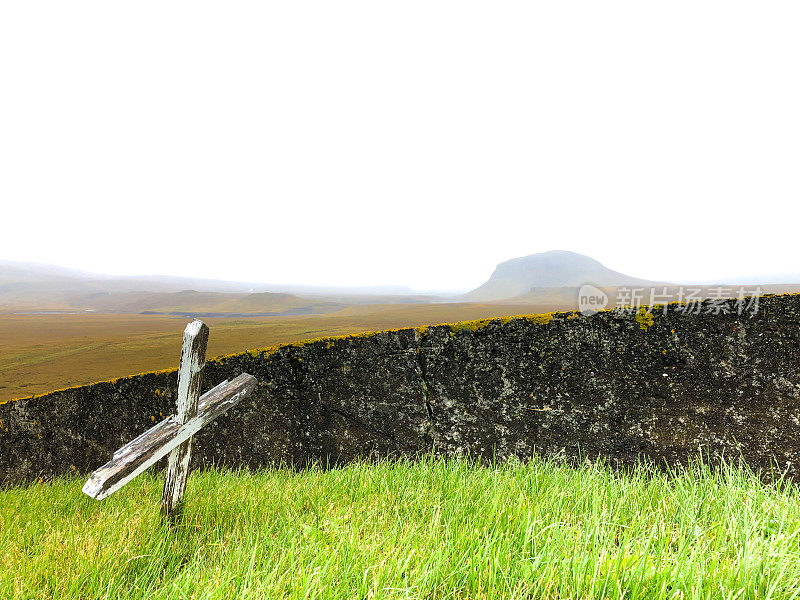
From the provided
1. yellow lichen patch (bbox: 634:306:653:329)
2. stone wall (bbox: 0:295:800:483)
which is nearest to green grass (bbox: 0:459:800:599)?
stone wall (bbox: 0:295:800:483)

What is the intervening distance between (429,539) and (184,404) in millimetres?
1822

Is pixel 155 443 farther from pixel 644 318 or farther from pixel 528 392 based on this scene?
pixel 644 318

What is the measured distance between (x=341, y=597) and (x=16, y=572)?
1.85m

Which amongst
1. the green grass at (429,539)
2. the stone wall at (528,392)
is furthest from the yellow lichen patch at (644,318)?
the green grass at (429,539)

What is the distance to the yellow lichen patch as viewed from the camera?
128 inches

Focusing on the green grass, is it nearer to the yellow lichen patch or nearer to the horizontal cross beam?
the horizontal cross beam

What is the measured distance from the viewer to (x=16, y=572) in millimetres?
2127

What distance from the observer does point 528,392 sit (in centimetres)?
344

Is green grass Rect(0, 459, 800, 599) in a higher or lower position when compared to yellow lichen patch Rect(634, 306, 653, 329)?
lower

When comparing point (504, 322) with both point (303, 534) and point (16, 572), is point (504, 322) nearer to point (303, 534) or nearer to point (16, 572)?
point (303, 534)

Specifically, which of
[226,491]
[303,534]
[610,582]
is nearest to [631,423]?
[610,582]

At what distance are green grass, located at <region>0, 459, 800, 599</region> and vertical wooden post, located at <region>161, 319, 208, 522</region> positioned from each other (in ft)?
0.55

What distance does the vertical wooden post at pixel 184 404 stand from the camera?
107 inches

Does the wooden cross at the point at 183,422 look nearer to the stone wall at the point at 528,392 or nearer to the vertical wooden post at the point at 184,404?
the vertical wooden post at the point at 184,404
